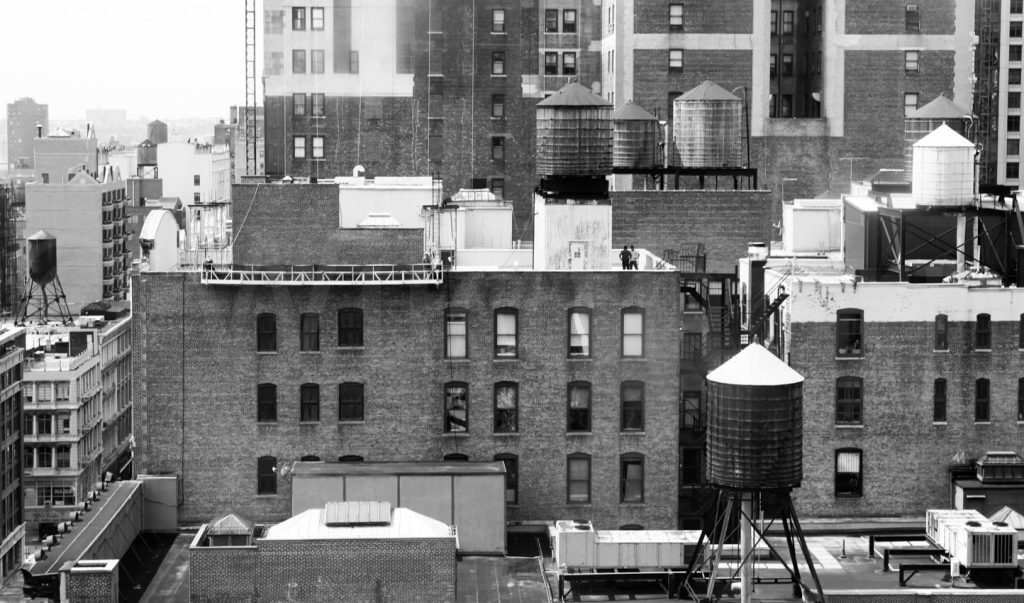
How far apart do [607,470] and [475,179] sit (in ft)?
213

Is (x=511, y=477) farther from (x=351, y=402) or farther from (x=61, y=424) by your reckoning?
(x=61, y=424)

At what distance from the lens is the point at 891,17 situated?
13812 cm

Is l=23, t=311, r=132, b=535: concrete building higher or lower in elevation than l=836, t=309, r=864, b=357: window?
lower

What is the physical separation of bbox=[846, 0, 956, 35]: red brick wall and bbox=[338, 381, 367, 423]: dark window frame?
2506 inches

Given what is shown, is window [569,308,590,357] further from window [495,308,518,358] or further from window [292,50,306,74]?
window [292,50,306,74]

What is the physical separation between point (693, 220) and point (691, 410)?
13.1 metres

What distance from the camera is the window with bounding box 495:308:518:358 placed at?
288 feet

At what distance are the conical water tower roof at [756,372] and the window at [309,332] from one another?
841 inches

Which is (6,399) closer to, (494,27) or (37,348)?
(494,27)

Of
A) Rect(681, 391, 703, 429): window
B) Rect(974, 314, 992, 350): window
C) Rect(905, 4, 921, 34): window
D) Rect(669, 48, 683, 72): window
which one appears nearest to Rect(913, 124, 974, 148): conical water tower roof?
Rect(974, 314, 992, 350): window

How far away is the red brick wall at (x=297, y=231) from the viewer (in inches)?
3844

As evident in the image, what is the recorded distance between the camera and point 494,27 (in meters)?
151

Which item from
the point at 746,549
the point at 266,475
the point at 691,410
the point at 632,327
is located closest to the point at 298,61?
the point at 691,410

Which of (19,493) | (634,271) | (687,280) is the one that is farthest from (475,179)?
(634,271)
